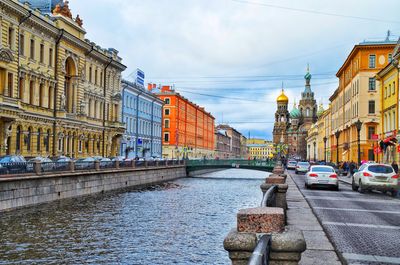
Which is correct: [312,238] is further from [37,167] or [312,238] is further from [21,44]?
[21,44]

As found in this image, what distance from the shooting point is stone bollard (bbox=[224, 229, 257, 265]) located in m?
5.05

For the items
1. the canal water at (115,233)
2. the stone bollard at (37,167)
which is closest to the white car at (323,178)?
the canal water at (115,233)

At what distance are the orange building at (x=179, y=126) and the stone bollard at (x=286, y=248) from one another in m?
89.0

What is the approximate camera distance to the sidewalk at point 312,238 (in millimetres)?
7617

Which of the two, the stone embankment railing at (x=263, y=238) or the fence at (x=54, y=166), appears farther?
the fence at (x=54, y=166)

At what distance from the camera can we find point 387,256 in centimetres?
884

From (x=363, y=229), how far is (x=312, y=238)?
10.7 feet

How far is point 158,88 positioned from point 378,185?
273 ft

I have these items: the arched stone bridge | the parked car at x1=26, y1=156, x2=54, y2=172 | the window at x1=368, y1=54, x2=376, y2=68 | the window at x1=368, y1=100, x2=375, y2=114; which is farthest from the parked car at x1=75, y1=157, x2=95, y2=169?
the window at x1=368, y1=54, x2=376, y2=68

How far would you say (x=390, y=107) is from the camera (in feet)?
156

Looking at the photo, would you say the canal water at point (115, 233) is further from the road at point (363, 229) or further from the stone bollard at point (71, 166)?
the stone bollard at point (71, 166)

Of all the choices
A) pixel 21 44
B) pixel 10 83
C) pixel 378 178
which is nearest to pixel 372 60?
pixel 378 178

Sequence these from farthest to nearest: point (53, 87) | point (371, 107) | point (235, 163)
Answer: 1. point (235, 163)
2. point (371, 107)
3. point (53, 87)

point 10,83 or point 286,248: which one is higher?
point 10,83
